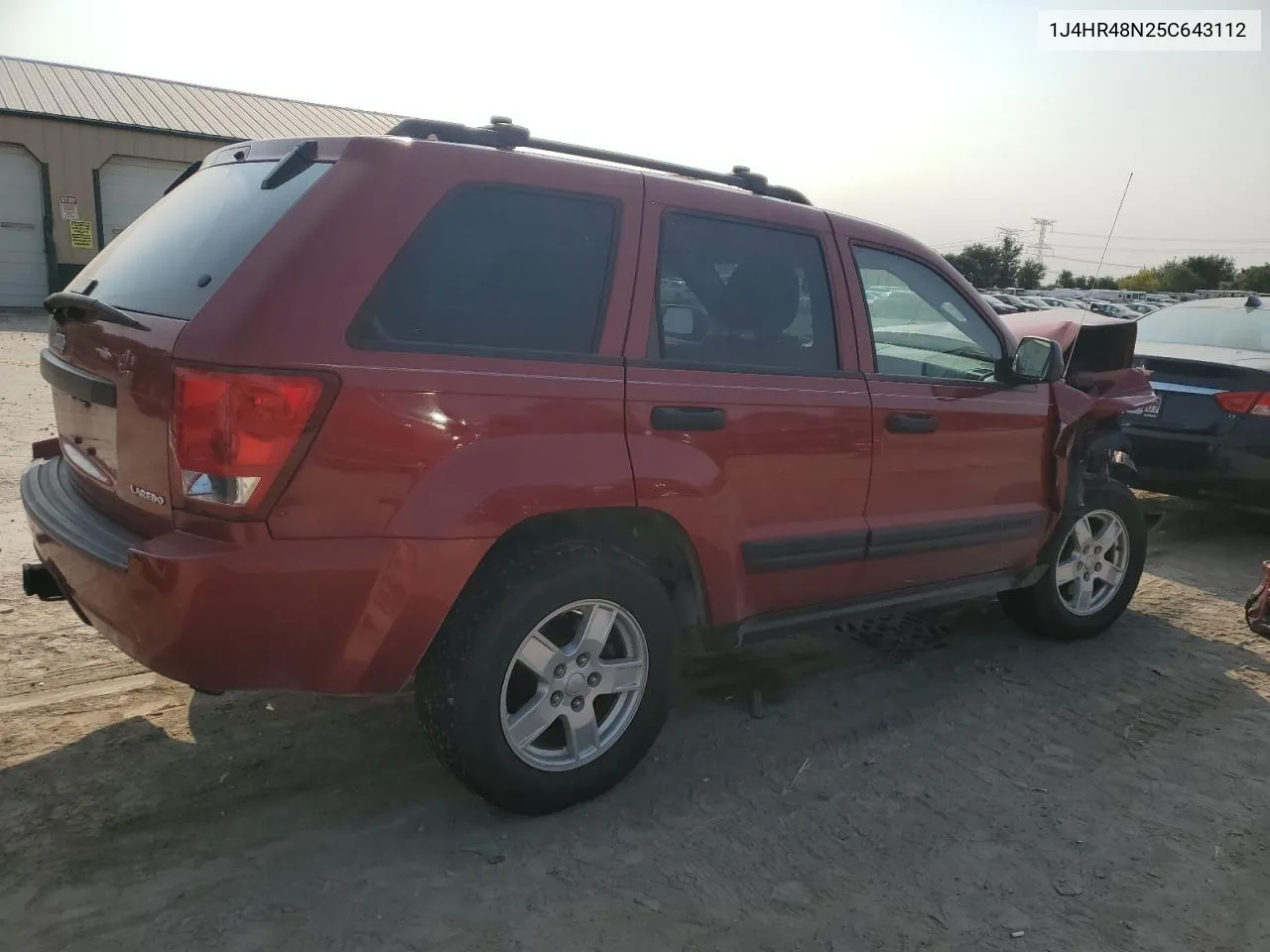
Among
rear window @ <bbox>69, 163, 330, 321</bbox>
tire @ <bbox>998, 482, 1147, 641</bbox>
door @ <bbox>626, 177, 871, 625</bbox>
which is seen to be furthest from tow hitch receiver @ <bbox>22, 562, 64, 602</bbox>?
tire @ <bbox>998, 482, 1147, 641</bbox>

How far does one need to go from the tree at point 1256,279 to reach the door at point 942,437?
1882 inches

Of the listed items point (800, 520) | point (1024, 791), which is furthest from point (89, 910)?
point (1024, 791)

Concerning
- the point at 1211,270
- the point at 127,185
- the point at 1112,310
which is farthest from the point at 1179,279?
the point at 127,185

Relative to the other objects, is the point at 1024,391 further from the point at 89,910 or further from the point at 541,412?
the point at 89,910

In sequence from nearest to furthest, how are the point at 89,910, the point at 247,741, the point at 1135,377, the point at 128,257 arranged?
the point at 89,910, the point at 128,257, the point at 247,741, the point at 1135,377

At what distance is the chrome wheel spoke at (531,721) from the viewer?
2.91 m

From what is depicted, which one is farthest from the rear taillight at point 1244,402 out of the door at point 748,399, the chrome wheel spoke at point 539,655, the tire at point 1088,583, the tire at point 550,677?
the chrome wheel spoke at point 539,655

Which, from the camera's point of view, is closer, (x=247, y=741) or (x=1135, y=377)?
(x=247, y=741)

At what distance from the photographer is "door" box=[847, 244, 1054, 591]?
3.69m

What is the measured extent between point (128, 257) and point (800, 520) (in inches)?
93.2

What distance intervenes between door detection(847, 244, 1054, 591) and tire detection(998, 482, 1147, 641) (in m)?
0.33

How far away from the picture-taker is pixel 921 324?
4.05 meters

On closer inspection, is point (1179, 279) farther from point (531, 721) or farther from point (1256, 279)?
point (531, 721)

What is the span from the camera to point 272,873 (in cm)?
266
